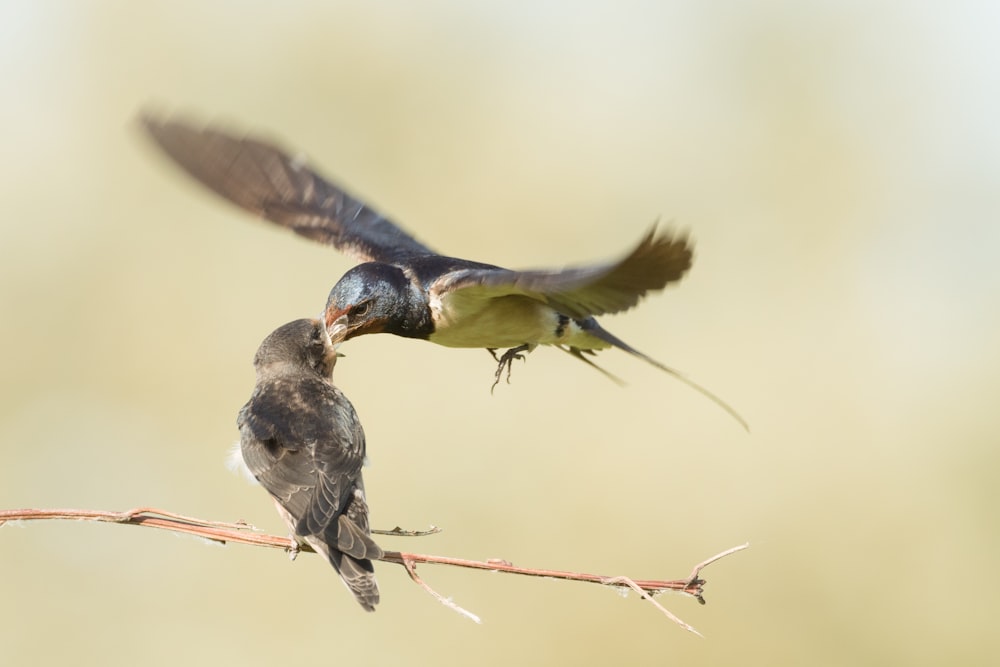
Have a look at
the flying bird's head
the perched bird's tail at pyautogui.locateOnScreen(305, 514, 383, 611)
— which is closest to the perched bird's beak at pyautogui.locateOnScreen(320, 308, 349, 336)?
the flying bird's head

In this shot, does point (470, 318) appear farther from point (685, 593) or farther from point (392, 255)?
point (685, 593)

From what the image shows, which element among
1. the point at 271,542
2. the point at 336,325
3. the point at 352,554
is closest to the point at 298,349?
the point at 336,325

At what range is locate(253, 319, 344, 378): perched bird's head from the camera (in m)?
4.33

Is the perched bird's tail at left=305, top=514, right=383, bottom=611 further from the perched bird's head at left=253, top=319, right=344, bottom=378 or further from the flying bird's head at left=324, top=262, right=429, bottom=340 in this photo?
the flying bird's head at left=324, top=262, right=429, bottom=340

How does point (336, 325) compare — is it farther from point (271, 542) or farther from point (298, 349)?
point (271, 542)

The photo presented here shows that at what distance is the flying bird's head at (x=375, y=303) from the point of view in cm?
450

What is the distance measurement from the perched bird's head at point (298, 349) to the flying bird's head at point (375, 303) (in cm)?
8

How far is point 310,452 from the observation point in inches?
149

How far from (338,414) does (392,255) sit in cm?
154

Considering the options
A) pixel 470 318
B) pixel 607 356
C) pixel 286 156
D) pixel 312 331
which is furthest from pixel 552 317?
pixel 607 356

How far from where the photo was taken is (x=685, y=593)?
243 centimetres

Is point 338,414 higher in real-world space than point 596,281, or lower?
lower

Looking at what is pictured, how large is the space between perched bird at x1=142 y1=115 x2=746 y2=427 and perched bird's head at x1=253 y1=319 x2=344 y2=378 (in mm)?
121

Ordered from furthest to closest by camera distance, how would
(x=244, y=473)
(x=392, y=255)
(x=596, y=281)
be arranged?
(x=392, y=255), (x=244, y=473), (x=596, y=281)
